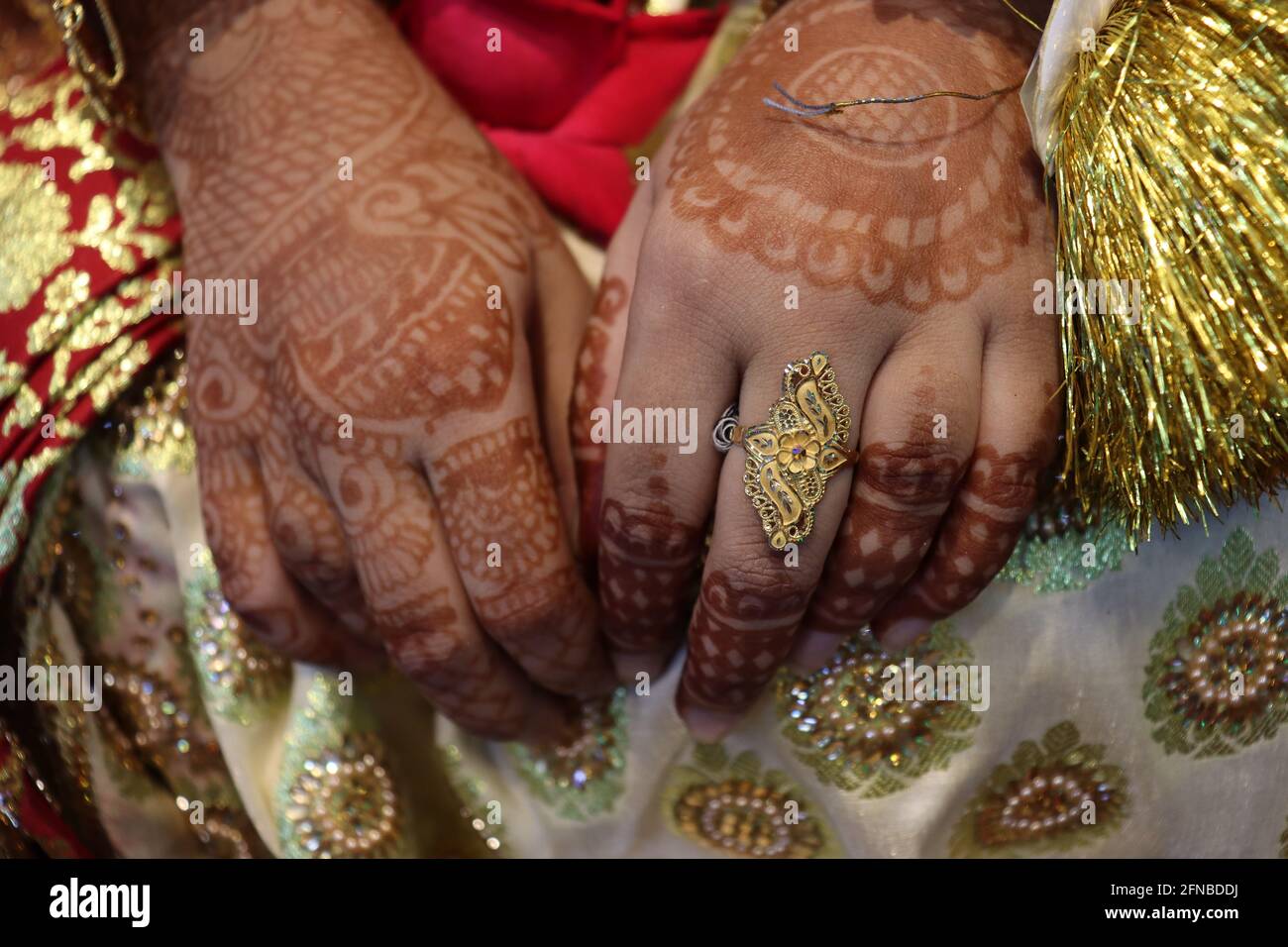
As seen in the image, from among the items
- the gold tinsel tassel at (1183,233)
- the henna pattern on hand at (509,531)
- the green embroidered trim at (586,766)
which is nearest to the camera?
the gold tinsel tassel at (1183,233)

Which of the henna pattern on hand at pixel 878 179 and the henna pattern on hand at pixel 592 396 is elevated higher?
the henna pattern on hand at pixel 878 179

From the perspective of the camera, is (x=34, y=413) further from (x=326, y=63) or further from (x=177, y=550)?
(x=326, y=63)

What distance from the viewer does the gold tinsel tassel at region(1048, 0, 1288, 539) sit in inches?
18.7

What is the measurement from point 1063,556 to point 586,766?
1.15 ft

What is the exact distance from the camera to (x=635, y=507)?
1.87 feet

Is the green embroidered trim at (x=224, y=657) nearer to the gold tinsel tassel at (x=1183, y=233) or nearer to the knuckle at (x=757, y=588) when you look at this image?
the knuckle at (x=757, y=588)

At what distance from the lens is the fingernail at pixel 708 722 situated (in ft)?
2.12

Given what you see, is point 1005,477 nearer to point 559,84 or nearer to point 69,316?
point 559,84

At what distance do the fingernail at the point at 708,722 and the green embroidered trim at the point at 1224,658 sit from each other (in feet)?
0.85

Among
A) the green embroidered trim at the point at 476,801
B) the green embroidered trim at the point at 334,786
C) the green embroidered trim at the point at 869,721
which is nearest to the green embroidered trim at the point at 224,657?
the green embroidered trim at the point at 334,786

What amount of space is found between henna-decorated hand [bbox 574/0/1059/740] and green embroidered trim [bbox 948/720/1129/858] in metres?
0.14

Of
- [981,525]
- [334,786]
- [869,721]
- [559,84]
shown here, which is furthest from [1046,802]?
[559,84]

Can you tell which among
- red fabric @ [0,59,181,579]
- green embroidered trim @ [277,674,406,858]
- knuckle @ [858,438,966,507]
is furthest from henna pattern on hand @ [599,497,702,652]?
red fabric @ [0,59,181,579]

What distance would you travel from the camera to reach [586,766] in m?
0.71
